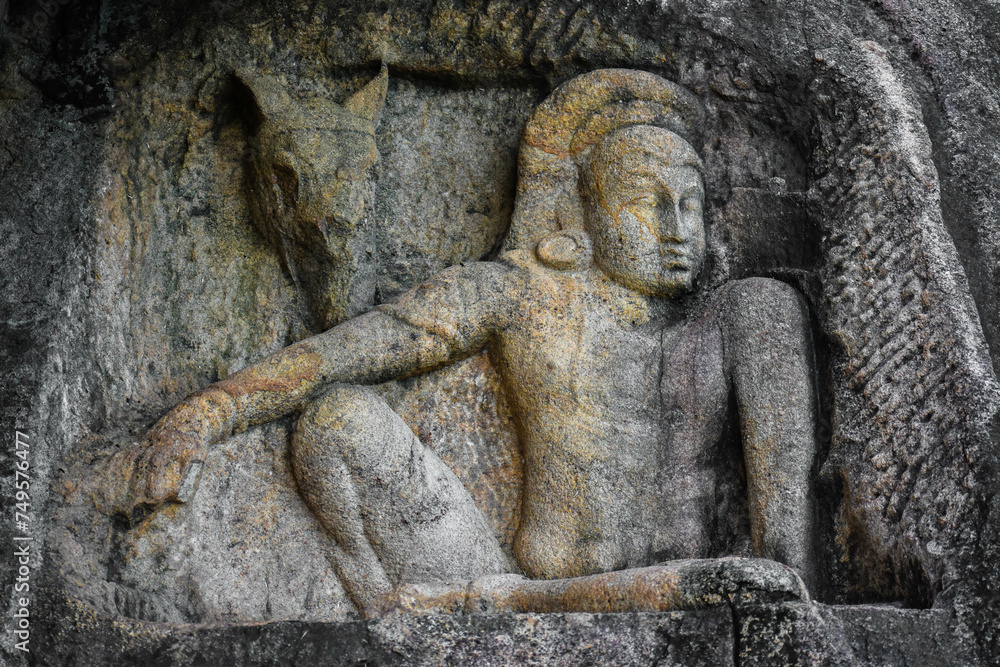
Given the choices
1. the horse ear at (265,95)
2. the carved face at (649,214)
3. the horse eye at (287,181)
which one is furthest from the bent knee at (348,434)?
the horse ear at (265,95)

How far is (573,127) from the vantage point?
4.07 metres

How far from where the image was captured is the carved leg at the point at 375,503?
11.9ft

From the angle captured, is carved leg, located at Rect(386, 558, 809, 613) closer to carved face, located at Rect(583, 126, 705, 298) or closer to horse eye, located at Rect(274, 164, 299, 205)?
carved face, located at Rect(583, 126, 705, 298)

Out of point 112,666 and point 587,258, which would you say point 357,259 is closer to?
point 587,258

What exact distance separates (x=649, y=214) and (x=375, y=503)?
127 centimetres

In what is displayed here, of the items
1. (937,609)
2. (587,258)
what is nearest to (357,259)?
(587,258)

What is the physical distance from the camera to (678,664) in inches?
118

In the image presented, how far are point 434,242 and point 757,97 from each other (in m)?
1.19

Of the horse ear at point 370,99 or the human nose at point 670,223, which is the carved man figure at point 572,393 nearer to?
the human nose at point 670,223

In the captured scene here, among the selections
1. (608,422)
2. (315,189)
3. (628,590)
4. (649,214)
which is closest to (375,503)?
(608,422)

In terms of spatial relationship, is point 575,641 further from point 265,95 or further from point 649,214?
point 265,95

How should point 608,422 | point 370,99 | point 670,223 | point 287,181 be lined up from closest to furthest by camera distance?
1. point 608,422
2. point 670,223
3. point 287,181
4. point 370,99

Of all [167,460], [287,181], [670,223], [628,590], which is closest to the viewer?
[628,590]

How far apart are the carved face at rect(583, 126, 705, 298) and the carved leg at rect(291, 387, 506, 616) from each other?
0.91 m
